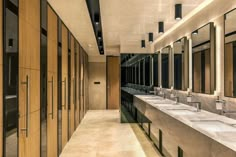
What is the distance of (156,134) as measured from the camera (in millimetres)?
6242

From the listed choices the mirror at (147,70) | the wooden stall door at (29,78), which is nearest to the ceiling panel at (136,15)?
the mirror at (147,70)

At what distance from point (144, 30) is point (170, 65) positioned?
1116mm

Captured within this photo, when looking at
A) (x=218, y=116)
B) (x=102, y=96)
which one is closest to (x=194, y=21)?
(x=218, y=116)

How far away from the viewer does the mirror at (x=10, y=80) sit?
2406mm

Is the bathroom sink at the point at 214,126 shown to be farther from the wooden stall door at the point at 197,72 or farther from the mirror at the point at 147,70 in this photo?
the mirror at the point at 147,70

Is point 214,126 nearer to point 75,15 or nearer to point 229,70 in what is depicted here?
point 229,70

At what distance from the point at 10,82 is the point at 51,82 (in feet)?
6.16

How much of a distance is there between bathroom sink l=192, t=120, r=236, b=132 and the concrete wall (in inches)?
432

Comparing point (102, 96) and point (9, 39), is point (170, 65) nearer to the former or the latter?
point (9, 39)

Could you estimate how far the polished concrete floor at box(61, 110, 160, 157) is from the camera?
553cm

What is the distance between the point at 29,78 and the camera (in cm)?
309

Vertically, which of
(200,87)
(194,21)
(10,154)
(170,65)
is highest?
(194,21)

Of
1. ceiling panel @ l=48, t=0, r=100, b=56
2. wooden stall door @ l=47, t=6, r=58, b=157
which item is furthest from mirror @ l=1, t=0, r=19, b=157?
ceiling panel @ l=48, t=0, r=100, b=56

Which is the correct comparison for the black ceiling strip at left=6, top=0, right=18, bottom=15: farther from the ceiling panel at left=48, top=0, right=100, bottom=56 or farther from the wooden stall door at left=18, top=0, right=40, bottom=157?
the ceiling panel at left=48, top=0, right=100, bottom=56
